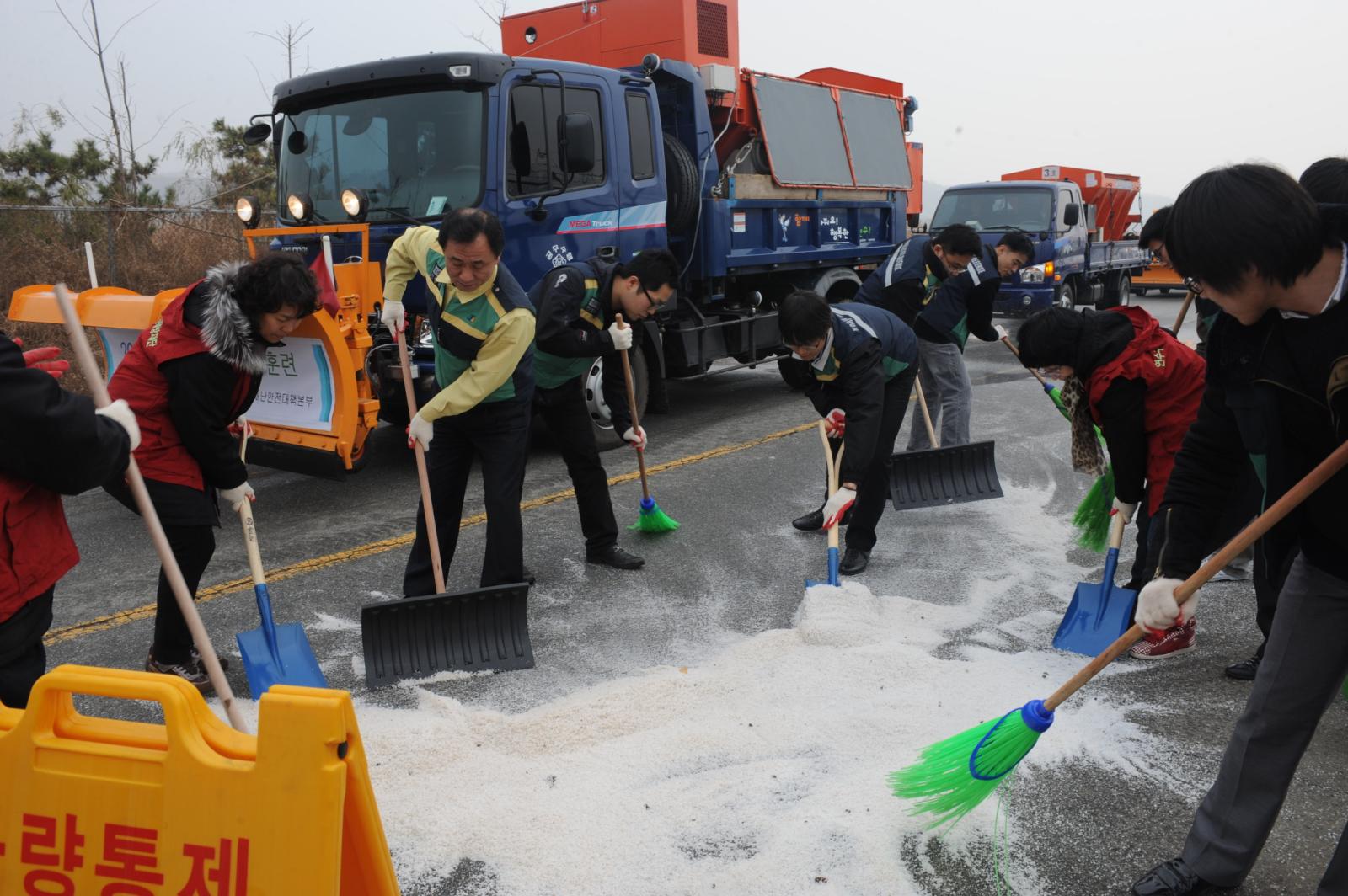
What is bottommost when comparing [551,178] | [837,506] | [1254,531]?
[837,506]

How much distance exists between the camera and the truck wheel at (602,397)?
7.35 meters

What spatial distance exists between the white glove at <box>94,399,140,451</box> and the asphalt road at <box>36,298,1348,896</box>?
135 centimetres

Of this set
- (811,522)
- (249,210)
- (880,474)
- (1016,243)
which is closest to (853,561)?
(880,474)

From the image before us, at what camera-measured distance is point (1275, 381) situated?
2.00 metres

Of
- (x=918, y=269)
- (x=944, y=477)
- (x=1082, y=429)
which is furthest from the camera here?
(x=918, y=269)

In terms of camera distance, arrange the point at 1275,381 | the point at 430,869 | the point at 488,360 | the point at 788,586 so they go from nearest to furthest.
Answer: the point at 1275,381
the point at 430,869
the point at 488,360
the point at 788,586

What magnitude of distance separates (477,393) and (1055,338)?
2206 millimetres

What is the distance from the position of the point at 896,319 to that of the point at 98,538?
14.5 feet

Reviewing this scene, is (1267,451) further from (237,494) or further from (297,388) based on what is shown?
(297,388)

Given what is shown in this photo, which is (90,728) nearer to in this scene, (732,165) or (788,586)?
(788,586)

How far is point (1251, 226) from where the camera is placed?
182 centimetres

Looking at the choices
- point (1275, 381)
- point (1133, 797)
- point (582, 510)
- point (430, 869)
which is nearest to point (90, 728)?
point (430, 869)

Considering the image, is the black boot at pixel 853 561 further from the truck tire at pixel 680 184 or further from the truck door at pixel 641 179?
the truck tire at pixel 680 184

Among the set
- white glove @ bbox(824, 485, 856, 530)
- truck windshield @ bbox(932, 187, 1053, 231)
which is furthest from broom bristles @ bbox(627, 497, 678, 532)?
truck windshield @ bbox(932, 187, 1053, 231)
